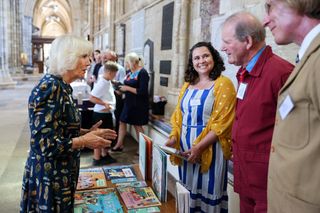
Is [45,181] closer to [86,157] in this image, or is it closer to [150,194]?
[150,194]

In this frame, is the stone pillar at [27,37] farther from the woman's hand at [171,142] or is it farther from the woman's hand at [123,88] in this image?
the woman's hand at [171,142]

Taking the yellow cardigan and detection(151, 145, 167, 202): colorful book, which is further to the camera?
the yellow cardigan

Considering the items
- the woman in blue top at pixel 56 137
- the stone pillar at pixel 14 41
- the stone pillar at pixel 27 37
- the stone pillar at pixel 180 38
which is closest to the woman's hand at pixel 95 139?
the woman in blue top at pixel 56 137

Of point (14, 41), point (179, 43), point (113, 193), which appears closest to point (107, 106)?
point (179, 43)

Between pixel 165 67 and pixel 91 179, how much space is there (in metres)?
3.22

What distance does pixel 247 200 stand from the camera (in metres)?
1.62

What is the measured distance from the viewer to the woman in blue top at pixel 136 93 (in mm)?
4777

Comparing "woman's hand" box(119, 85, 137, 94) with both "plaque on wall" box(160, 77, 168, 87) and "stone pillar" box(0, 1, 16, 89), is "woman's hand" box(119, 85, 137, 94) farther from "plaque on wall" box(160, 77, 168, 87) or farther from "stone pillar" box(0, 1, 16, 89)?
"stone pillar" box(0, 1, 16, 89)

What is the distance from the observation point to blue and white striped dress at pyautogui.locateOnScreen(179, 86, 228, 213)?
2.19 metres

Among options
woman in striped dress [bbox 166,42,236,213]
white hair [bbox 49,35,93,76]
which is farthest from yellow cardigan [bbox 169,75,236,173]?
white hair [bbox 49,35,93,76]

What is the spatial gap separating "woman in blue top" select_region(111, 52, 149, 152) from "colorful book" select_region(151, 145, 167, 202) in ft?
9.76

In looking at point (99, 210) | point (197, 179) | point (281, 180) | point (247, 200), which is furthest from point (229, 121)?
point (281, 180)

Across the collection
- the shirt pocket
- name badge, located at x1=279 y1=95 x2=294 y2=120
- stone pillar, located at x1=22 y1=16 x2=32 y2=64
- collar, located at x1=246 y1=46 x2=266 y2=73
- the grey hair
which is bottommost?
the shirt pocket

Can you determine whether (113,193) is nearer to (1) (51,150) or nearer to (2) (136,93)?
(1) (51,150)
